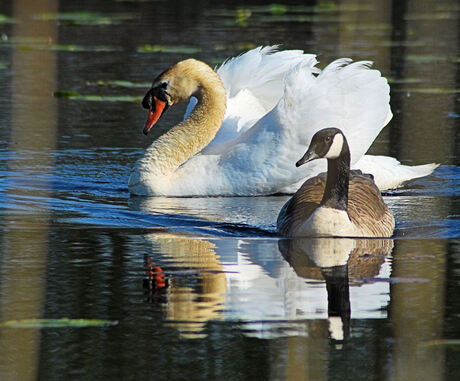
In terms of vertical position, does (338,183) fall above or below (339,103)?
below

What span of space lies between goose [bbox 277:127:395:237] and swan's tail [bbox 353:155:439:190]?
4.96 ft

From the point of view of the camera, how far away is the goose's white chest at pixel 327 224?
25.8ft

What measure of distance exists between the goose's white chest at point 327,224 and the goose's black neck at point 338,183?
0.21 feet

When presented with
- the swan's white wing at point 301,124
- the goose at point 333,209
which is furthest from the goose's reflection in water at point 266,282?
the swan's white wing at point 301,124

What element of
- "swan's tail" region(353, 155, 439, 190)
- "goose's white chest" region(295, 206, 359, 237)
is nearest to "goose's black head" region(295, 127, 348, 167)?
"goose's white chest" region(295, 206, 359, 237)

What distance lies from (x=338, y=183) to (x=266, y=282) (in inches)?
68.0

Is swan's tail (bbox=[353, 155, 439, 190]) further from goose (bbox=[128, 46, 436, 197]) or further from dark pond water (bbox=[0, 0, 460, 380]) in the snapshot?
dark pond water (bbox=[0, 0, 460, 380])

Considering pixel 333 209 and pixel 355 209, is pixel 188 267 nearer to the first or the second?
pixel 333 209

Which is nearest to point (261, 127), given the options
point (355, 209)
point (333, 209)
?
point (355, 209)

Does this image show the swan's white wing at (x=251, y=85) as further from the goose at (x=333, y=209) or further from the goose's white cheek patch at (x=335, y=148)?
the goose's white cheek patch at (x=335, y=148)

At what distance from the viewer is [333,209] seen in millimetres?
7914

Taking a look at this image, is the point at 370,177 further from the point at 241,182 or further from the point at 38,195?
the point at 38,195

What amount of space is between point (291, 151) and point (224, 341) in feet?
14.4

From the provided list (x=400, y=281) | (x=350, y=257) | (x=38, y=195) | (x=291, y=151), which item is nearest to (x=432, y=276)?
(x=400, y=281)
